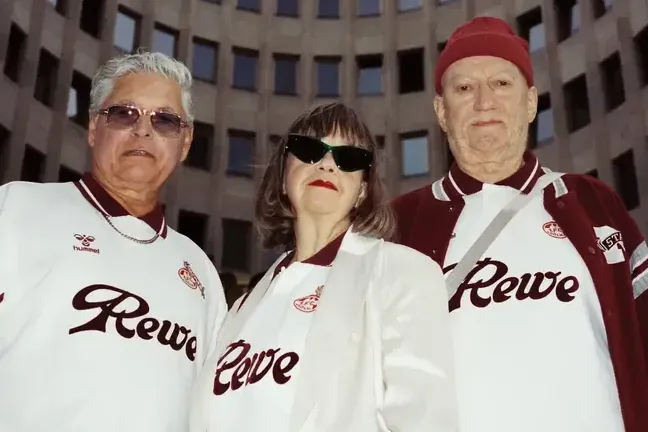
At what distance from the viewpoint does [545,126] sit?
22.7 metres

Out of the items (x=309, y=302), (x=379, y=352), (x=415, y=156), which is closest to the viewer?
(x=379, y=352)

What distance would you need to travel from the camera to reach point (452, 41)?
14.3 feet

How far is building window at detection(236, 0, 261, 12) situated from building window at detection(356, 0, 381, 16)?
12.0ft

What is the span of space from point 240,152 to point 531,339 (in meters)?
22.7

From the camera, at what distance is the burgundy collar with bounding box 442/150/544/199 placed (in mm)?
4066

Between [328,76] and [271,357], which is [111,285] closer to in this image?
[271,357]

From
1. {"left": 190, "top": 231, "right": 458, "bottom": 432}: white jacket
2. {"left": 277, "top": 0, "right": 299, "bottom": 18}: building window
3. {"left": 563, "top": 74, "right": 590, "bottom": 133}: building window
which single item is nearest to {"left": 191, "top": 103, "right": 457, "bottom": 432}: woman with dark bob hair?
{"left": 190, "top": 231, "right": 458, "bottom": 432}: white jacket

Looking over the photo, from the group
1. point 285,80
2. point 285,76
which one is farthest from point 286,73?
point 285,80

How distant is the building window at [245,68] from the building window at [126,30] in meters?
3.49

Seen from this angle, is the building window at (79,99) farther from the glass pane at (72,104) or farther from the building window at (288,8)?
the building window at (288,8)

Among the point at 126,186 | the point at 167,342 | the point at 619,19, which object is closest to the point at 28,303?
the point at 167,342

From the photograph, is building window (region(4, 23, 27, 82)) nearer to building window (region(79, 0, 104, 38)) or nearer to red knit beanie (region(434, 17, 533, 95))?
building window (region(79, 0, 104, 38))

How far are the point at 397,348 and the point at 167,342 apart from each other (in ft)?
4.38

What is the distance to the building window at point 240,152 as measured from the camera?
2540cm
